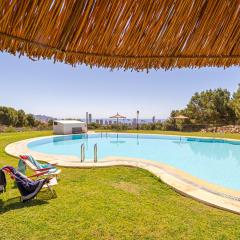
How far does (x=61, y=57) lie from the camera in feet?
6.01

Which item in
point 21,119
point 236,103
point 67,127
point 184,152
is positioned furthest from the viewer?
point 21,119

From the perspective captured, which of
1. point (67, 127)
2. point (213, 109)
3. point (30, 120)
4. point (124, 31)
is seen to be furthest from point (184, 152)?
point (30, 120)

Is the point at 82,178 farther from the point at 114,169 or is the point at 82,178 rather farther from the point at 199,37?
the point at 199,37

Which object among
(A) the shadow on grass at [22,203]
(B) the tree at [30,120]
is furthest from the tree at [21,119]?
(A) the shadow on grass at [22,203]

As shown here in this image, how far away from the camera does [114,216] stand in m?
A: 3.88

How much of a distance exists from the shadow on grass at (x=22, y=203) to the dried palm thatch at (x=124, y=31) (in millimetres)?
3431

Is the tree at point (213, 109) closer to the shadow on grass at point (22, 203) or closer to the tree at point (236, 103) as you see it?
the tree at point (236, 103)

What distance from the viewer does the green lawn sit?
3354mm

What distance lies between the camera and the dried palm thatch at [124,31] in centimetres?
145

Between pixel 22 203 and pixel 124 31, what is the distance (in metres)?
3.98

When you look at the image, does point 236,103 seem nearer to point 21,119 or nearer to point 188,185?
point 188,185

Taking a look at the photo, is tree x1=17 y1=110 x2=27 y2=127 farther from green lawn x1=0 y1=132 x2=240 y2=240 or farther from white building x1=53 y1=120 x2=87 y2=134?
green lawn x1=0 y1=132 x2=240 y2=240

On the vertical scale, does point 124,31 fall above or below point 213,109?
below

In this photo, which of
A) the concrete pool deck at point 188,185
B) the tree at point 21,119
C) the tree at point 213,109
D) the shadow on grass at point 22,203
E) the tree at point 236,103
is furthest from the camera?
the tree at point 21,119
